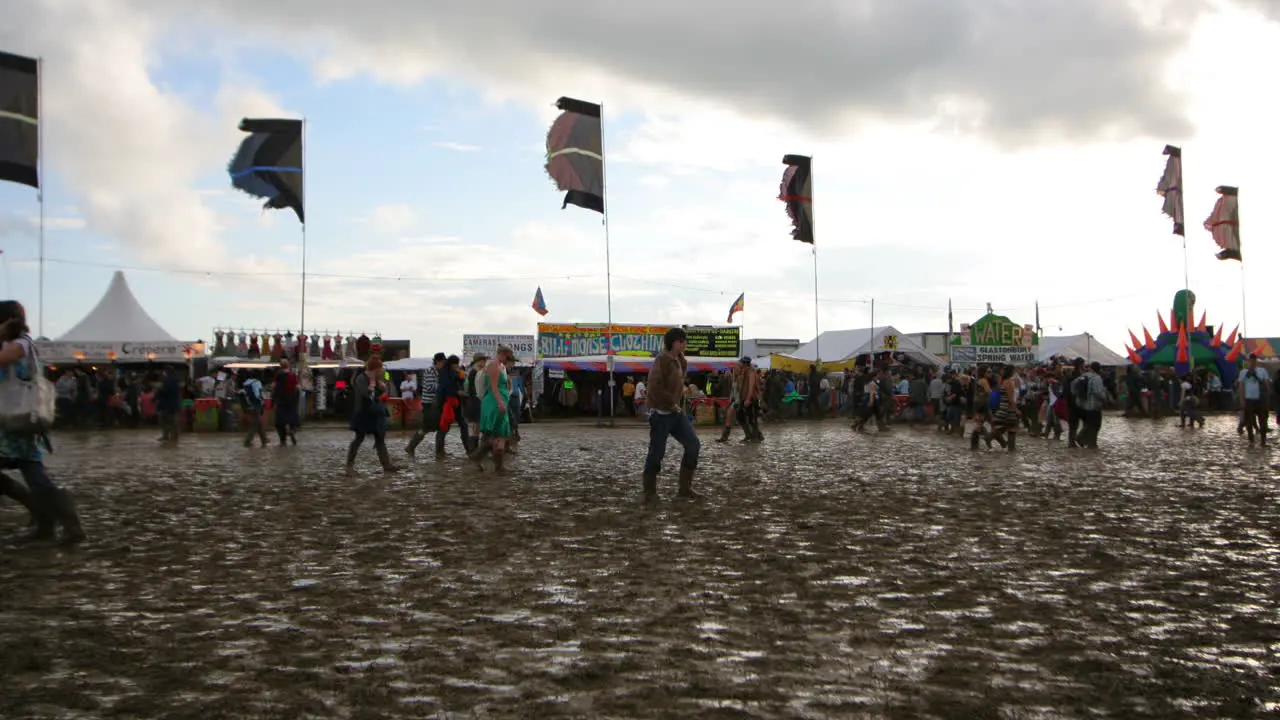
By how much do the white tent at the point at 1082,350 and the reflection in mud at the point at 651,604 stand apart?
42255 millimetres

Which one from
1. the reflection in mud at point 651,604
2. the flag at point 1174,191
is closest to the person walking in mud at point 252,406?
the reflection in mud at point 651,604

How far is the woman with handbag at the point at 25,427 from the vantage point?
754cm

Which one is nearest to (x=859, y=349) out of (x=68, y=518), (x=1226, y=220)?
(x=1226, y=220)

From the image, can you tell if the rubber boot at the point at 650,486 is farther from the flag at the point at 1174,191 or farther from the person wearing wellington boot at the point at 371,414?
the flag at the point at 1174,191

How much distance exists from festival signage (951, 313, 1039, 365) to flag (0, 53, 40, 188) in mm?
32371

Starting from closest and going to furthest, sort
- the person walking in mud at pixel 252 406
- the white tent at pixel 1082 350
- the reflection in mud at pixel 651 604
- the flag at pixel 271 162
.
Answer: the reflection in mud at pixel 651 604
the person walking in mud at pixel 252 406
the flag at pixel 271 162
the white tent at pixel 1082 350

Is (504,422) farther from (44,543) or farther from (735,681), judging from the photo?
(735,681)

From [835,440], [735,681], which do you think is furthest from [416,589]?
[835,440]

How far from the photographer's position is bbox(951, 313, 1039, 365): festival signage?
146ft

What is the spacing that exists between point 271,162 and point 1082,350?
3796 centimetres

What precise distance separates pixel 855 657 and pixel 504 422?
988 centimetres

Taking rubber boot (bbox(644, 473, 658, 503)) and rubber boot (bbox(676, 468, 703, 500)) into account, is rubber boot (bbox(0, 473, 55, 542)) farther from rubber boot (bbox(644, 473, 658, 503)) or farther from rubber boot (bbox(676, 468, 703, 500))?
rubber boot (bbox(676, 468, 703, 500))

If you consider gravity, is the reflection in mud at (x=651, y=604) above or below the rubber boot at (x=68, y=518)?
below

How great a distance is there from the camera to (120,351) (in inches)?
1352
